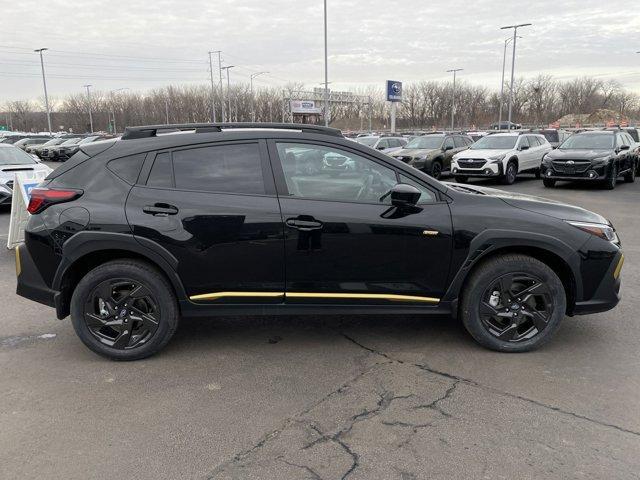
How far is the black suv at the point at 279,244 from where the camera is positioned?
3.87 meters

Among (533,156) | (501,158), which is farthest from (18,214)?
(533,156)

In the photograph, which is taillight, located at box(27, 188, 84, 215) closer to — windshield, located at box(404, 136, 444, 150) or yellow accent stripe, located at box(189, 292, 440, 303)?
yellow accent stripe, located at box(189, 292, 440, 303)

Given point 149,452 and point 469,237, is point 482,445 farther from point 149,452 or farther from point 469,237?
point 149,452

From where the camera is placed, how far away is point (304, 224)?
3863 millimetres

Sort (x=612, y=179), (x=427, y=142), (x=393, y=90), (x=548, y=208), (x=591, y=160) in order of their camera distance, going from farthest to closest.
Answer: (x=393, y=90) → (x=427, y=142) → (x=612, y=179) → (x=591, y=160) → (x=548, y=208)

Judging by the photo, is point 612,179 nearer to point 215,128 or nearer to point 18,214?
point 215,128

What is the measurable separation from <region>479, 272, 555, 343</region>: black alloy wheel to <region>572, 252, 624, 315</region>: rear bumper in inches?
10.1

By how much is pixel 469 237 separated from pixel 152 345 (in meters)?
2.55

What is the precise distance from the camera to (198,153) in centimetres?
402

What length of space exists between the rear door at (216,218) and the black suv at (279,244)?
0.01m

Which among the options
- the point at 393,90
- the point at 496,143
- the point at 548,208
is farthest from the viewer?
the point at 393,90

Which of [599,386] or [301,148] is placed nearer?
[599,386]

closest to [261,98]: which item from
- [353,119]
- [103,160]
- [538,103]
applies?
[353,119]

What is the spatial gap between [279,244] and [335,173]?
0.71m
